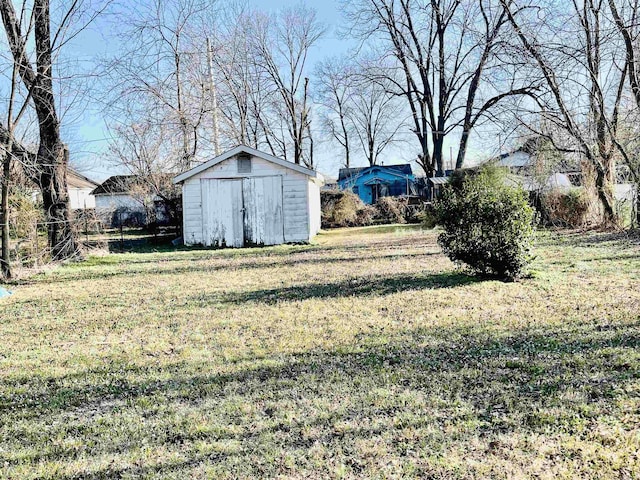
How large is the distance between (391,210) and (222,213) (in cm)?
1094

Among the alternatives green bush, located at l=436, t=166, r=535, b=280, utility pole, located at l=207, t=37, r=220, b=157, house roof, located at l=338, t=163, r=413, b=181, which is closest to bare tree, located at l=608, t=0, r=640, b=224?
green bush, located at l=436, t=166, r=535, b=280

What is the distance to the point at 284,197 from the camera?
15.0 m

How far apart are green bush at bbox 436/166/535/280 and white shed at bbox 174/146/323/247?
25.4 feet

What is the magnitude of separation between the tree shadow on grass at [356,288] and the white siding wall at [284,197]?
7084mm

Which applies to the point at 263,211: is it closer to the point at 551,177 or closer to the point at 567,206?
the point at 567,206

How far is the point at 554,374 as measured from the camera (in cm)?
359

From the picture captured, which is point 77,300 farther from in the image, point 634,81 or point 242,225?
point 634,81

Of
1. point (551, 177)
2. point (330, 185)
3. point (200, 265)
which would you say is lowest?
point (200, 265)

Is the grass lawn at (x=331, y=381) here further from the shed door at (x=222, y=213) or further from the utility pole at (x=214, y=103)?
the utility pole at (x=214, y=103)

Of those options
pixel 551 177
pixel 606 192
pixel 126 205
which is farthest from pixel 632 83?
pixel 126 205

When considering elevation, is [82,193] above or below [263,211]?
above

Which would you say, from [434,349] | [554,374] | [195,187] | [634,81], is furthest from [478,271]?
[195,187]

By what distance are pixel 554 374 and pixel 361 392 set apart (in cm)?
140

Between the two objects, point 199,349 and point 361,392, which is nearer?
point 361,392
